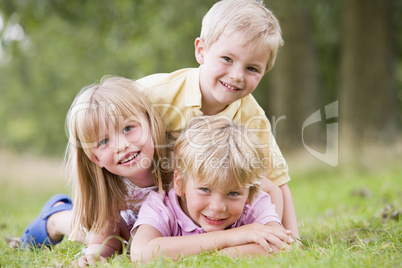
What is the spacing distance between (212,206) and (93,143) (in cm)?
92

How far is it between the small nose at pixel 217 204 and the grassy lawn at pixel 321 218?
0.28 m

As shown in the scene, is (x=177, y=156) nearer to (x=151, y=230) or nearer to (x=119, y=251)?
(x=151, y=230)

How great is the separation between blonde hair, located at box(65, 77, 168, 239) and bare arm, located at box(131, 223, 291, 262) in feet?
1.78

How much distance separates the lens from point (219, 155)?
2936 millimetres

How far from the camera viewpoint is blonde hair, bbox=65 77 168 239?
323 cm

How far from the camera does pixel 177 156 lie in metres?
3.19

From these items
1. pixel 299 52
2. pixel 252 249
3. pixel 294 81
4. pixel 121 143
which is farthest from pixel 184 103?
pixel 299 52

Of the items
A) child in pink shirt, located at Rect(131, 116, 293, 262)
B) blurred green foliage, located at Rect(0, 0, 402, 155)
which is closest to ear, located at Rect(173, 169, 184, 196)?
child in pink shirt, located at Rect(131, 116, 293, 262)

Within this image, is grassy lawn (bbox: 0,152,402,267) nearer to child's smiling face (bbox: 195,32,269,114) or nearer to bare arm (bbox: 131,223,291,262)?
bare arm (bbox: 131,223,291,262)

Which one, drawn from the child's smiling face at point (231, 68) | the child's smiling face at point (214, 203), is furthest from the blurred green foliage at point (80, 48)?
the child's smiling face at point (214, 203)

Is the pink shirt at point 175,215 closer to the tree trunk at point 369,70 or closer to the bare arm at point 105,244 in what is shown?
the bare arm at point 105,244

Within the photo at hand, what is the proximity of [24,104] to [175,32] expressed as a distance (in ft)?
50.7

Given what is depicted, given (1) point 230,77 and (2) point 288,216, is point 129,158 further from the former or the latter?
(2) point 288,216

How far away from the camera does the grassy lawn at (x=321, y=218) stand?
260 cm
